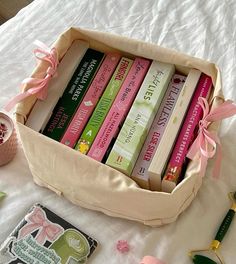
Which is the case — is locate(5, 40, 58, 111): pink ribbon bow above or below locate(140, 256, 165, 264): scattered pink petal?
above

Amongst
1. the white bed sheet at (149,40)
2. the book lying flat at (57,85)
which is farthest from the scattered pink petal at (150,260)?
the book lying flat at (57,85)

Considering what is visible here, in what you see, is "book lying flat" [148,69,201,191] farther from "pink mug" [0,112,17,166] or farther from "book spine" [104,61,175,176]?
"pink mug" [0,112,17,166]

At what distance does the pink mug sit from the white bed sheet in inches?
0.7

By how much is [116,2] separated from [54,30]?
14 cm

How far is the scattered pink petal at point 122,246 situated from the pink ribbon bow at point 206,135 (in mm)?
157

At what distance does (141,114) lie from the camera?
76 cm

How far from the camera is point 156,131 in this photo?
0.76 metres

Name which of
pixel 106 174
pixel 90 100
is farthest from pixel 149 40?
pixel 106 174

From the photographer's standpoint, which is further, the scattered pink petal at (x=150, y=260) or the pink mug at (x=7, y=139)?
the pink mug at (x=7, y=139)

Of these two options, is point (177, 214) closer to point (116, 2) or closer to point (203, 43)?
point (203, 43)

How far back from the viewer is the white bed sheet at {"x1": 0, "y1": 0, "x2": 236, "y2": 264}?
76cm

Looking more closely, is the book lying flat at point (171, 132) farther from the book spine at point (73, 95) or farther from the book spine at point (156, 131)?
the book spine at point (73, 95)

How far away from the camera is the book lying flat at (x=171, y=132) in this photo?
28.0 inches

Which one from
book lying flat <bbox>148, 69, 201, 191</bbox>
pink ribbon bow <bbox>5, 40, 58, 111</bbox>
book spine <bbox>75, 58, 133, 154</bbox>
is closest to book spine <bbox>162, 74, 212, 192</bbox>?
book lying flat <bbox>148, 69, 201, 191</bbox>
